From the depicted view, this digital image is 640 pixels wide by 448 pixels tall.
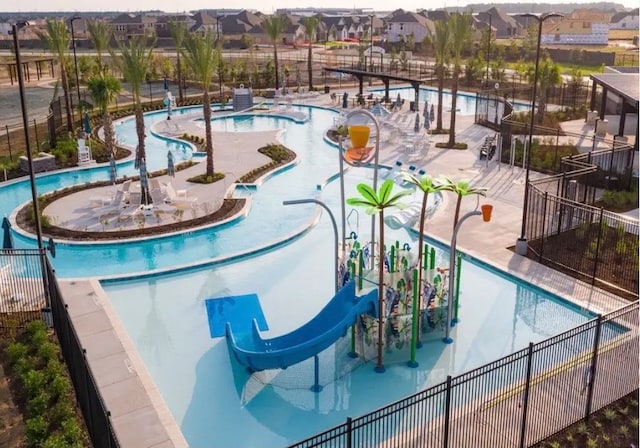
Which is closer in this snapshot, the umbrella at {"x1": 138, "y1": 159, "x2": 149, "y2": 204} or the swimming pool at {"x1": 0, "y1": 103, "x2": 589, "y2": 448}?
the swimming pool at {"x1": 0, "y1": 103, "x2": 589, "y2": 448}

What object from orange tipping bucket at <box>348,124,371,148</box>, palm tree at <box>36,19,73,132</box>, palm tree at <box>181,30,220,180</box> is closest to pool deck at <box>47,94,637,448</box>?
palm tree at <box>181,30,220,180</box>

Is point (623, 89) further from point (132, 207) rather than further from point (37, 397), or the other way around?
point (37, 397)

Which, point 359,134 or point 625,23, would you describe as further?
point 625,23

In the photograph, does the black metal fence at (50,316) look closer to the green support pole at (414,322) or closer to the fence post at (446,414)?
the fence post at (446,414)

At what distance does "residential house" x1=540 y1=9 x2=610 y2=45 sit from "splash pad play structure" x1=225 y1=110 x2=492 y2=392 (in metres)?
111

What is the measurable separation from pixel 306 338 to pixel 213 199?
11.6m

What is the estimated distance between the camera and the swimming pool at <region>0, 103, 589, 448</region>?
456 inches

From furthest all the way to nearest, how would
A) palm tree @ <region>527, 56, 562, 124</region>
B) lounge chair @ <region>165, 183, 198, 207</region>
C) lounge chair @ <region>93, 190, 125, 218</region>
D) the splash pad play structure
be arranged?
1. palm tree @ <region>527, 56, 562, 124</region>
2. lounge chair @ <region>165, 183, 198, 207</region>
3. lounge chair @ <region>93, 190, 125, 218</region>
4. the splash pad play structure

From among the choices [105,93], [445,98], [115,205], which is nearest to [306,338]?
[115,205]

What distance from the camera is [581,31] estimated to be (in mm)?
117938

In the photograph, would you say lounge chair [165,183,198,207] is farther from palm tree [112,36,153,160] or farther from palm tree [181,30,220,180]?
palm tree [181,30,220,180]

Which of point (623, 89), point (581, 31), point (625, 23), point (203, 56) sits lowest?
point (623, 89)

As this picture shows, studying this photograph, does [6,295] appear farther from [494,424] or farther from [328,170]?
[328,170]

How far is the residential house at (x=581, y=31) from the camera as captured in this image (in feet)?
375
